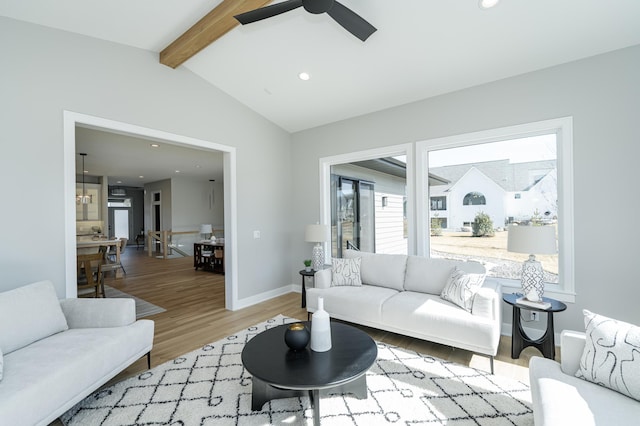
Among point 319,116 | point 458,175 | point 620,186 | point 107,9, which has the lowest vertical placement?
point 620,186

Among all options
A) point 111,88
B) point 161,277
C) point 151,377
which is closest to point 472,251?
point 151,377

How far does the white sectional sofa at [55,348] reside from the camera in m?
1.66

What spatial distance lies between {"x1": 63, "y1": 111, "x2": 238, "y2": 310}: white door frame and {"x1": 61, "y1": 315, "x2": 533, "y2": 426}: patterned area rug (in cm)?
136

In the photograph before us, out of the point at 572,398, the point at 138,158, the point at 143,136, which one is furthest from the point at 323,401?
the point at 138,158

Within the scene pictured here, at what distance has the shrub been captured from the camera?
3.66m

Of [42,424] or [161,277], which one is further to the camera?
[161,277]

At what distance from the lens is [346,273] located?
3.87 m

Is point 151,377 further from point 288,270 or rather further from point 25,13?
point 25,13

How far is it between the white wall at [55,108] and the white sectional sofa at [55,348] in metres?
0.60

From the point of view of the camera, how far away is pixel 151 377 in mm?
2531

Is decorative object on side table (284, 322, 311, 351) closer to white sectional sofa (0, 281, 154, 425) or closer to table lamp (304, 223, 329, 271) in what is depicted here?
white sectional sofa (0, 281, 154, 425)

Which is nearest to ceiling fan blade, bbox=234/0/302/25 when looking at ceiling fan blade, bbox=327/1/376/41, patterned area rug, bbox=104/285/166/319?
ceiling fan blade, bbox=327/1/376/41

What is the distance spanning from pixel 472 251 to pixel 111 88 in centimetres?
477

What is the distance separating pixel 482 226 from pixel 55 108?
16.2 feet
